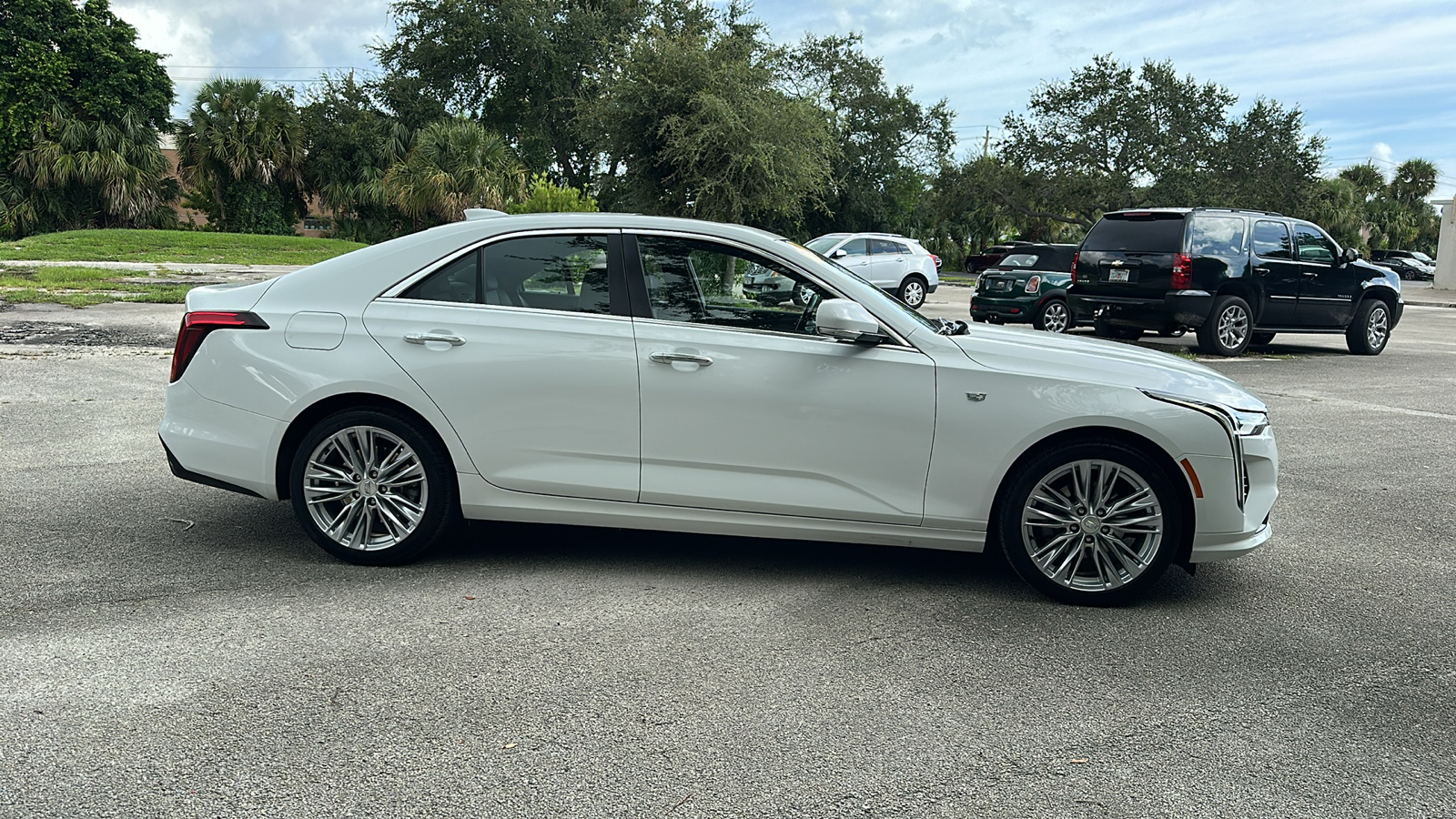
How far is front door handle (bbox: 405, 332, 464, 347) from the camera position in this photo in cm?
487

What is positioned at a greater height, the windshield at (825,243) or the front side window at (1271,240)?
the front side window at (1271,240)

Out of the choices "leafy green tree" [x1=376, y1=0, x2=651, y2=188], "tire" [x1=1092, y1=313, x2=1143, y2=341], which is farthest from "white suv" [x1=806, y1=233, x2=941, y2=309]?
"leafy green tree" [x1=376, y1=0, x2=651, y2=188]

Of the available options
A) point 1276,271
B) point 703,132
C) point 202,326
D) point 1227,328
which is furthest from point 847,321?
point 703,132

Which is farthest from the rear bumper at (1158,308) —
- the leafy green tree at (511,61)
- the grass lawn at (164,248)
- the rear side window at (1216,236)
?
the leafy green tree at (511,61)

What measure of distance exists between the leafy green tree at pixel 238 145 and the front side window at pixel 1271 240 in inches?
1345

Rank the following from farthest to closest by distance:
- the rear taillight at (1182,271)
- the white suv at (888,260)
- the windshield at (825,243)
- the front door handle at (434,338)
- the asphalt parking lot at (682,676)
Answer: the white suv at (888,260), the windshield at (825,243), the rear taillight at (1182,271), the front door handle at (434,338), the asphalt parking lot at (682,676)

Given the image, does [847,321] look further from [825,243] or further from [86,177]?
[86,177]

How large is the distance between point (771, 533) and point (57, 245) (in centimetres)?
3046

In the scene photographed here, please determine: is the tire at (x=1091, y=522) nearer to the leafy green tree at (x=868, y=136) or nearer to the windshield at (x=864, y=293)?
the windshield at (x=864, y=293)

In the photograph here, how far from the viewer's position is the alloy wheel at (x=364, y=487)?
4938mm

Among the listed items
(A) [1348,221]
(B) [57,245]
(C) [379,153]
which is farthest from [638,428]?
(A) [1348,221]

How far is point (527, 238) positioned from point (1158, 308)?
11795 millimetres

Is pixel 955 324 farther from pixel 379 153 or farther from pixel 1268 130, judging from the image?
pixel 1268 130

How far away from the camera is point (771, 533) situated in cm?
483
